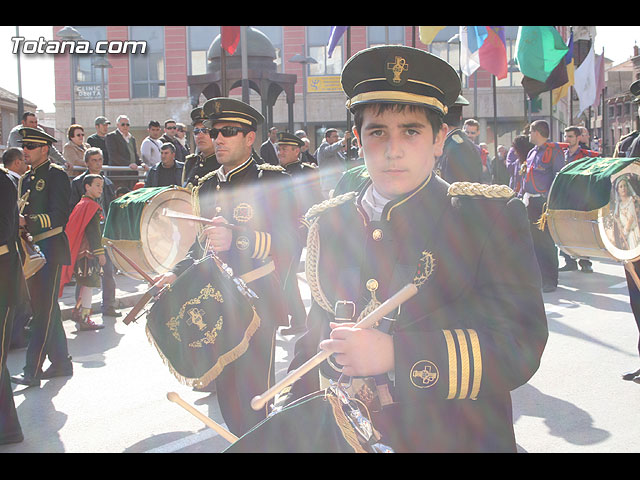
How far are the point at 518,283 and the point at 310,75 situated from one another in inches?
1326

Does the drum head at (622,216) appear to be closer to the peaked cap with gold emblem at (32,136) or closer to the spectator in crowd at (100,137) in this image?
the peaked cap with gold emblem at (32,136)

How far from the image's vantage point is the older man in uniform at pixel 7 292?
4656 mm

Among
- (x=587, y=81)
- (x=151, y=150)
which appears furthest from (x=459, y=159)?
(x=587, y=81)

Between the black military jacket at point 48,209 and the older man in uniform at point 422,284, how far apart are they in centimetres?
479

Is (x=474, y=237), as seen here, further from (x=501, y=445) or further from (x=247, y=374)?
(x=247, y=374)

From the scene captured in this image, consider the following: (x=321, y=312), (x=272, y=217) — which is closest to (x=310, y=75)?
(x=272, y=217)

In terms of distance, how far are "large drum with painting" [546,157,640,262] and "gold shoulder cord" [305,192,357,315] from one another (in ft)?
11.3

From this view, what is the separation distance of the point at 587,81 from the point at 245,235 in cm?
1792

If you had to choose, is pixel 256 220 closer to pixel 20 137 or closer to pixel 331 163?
pixel 20 137

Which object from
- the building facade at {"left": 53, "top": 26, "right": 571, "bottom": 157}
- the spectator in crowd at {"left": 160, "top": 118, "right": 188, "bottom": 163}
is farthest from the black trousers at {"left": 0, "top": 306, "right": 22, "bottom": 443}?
the building facade at {"left": 53, "top": 26, "right": 571, "bottom": 157}

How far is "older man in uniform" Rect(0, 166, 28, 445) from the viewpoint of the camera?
4656mm

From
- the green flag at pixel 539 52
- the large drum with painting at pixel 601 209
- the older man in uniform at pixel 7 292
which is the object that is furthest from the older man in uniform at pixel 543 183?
the older man in uniform at pixel 7 292

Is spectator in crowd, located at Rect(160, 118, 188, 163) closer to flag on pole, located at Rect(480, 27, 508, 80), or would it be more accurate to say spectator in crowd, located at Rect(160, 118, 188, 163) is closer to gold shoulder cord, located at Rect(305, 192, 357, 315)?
flag on pole, located at Rect(480, 27, 508, 80)

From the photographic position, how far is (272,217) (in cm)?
434
